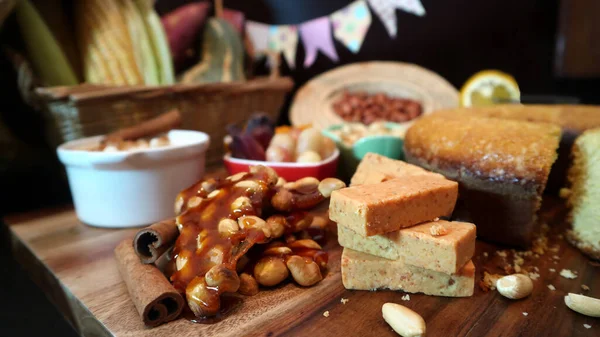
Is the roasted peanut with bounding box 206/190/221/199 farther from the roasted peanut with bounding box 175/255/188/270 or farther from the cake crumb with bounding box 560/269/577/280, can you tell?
the cake crumb with bounding box 560/269/577/280

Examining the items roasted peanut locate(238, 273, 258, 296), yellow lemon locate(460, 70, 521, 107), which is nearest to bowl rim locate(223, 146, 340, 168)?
roasted peanut locate(238, 273, 258, 296)

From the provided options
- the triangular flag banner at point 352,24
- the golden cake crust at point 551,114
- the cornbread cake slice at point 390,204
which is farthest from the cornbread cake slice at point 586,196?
the triangular flag banner at point 352,24

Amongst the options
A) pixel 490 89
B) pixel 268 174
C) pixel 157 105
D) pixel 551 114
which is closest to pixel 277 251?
pixel 268 174

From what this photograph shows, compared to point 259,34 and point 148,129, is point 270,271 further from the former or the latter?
point 259,34

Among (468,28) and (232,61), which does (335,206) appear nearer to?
(232,61)

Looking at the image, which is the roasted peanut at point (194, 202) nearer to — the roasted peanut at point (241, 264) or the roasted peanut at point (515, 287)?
the roasted peanut at point (241, 264)

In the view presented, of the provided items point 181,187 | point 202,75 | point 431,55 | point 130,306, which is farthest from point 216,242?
point 431,55
